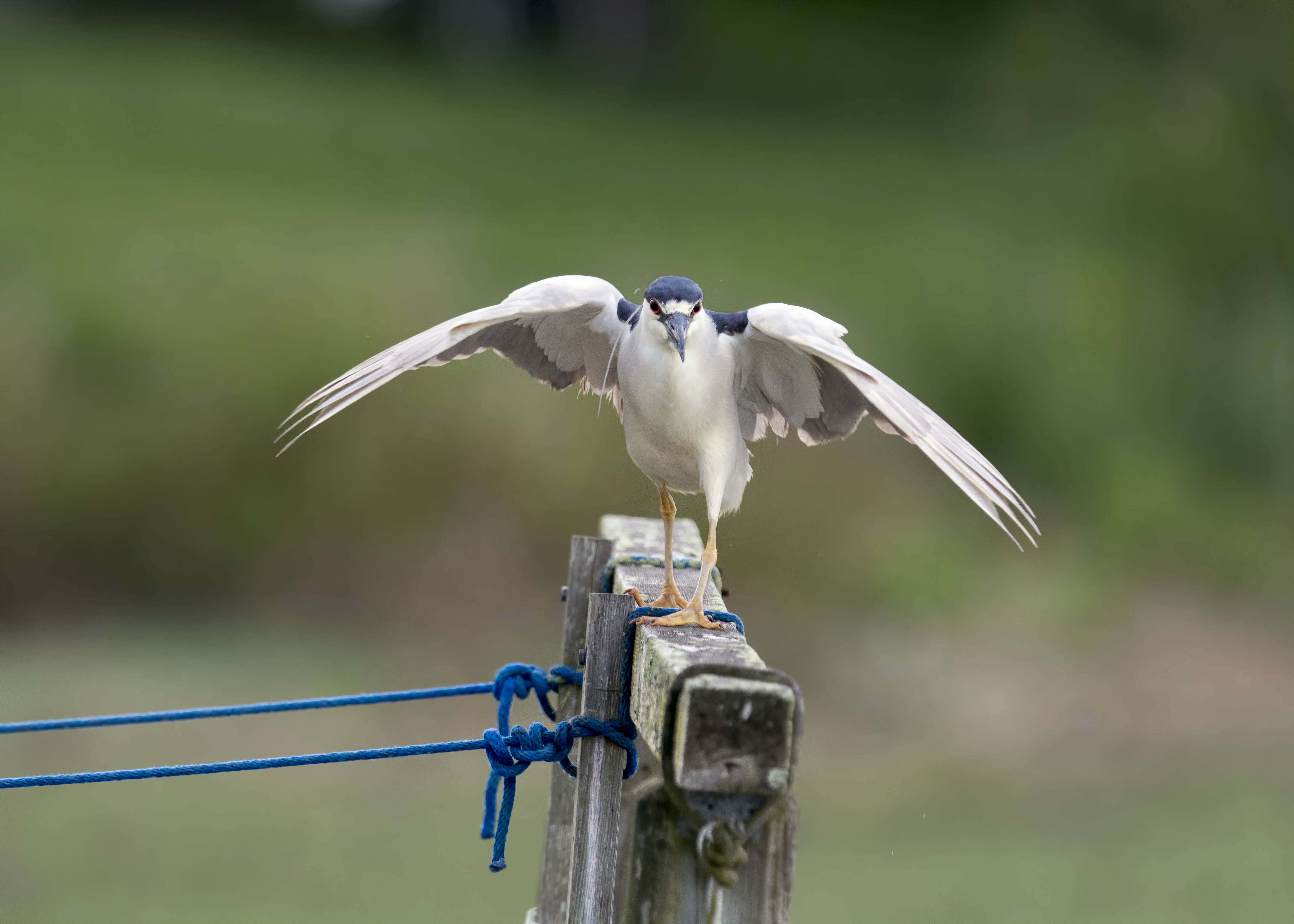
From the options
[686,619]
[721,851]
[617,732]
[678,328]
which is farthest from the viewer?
[678,328]

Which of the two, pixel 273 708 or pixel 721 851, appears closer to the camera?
pixel 721 851

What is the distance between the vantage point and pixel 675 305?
1492 millimetres

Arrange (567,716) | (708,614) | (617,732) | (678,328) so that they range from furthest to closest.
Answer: (567,716) → (678,328) → (708,614) → (617,732)

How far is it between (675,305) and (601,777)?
2.07 feet

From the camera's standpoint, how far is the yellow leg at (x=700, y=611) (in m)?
1.18

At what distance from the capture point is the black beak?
4.83 feet

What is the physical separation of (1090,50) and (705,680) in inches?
375

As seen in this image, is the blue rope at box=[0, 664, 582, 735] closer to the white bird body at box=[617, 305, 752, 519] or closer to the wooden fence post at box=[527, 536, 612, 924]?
the wooden fence post at box=[527, 536, 612, 924]

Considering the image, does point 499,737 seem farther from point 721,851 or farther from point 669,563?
point 721,851

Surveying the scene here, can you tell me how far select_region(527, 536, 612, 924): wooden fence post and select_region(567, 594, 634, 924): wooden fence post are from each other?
0.32m

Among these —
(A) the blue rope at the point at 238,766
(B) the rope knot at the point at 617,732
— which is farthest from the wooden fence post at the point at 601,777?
(A) the blue rope at the point at 238,766

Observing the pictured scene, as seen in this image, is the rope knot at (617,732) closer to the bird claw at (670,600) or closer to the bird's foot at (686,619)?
the bird's foot at (686,619)

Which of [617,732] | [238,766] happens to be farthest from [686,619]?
[238,766]

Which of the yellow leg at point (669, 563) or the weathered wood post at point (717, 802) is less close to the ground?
the yellow leg at point (669, 563)
